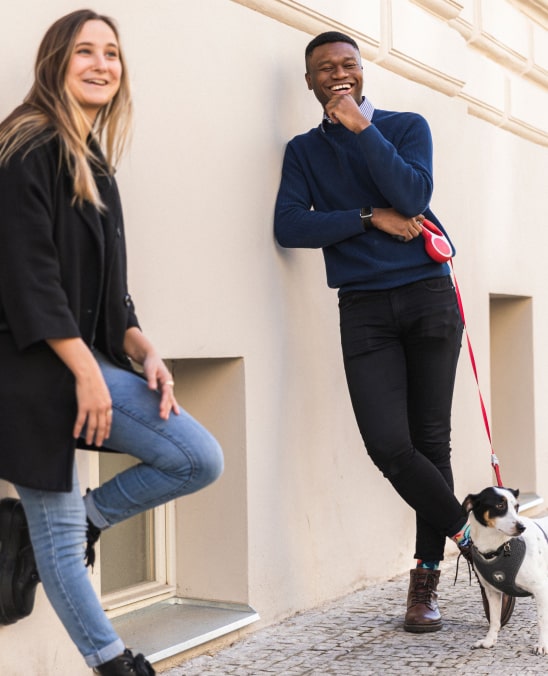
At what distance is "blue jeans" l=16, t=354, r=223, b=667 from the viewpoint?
9.45 ft

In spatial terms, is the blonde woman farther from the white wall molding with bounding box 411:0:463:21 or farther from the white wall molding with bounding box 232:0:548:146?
the white wall molding with bounding box 411:0:463:21

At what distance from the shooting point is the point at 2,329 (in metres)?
2.81

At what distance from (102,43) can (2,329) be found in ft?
2.64

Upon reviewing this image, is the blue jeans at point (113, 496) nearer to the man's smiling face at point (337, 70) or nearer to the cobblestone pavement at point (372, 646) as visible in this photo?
the cobblestone pavement at point (372, 646)

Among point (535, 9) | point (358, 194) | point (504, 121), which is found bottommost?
point (358, 194)

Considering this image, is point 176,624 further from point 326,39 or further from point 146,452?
point 326,39

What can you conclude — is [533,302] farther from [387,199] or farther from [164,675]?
[164,675]

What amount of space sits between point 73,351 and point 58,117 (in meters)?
0.59

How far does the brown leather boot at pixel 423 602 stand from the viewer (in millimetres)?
4430

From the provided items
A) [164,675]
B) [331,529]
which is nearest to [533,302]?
[331,529]

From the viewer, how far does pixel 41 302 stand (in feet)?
9.00

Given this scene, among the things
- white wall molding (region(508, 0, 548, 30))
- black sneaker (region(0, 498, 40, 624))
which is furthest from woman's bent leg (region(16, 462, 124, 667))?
white wall molding (region(508, 0, 548, 30))

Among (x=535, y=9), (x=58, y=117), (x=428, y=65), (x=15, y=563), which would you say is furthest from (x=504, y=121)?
(x=15, y=563)

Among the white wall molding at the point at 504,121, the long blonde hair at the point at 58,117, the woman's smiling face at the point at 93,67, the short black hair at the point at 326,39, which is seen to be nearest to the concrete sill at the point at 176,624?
the long blonde hair at the point at 58,117
